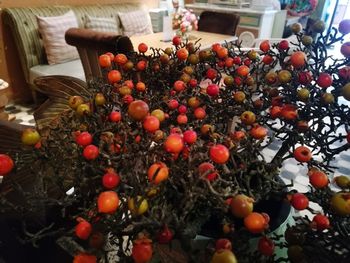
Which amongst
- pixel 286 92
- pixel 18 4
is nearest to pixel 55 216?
pixel 286 92

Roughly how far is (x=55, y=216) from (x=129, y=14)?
11.4 feet

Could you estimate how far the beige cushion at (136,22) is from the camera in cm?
360

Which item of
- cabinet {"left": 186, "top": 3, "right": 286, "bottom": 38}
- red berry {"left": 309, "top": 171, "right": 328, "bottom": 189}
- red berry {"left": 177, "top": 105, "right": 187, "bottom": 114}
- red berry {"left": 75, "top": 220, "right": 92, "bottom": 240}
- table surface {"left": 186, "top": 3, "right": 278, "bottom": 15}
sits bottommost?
cabinet {"left": 186, "top": 3, "right": 286, "bottom": 38}

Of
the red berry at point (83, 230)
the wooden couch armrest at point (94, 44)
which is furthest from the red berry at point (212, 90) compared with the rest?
the wooden couch armrest at point (94, 44)

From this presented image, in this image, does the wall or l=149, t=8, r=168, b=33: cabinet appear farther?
l=149, t=8, r=168, b=33: cabinet

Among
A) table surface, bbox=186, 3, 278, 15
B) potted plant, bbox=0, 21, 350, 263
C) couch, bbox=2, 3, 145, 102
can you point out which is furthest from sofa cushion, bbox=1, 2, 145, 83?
potted plant, bbox=0, 21, 350, 263

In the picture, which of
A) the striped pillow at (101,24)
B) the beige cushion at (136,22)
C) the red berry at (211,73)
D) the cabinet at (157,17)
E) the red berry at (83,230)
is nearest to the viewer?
the red berry at (83,230)

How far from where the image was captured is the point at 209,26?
365cm

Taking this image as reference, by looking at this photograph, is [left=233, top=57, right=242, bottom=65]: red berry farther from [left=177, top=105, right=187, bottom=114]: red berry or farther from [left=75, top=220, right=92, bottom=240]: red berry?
[left=75, top=220, right=92, bottom=240]: red berry

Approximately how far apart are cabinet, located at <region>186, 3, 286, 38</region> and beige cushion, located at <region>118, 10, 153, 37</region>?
4.39 ft

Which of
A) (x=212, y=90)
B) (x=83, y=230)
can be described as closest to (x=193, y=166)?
(x=83, y=230)

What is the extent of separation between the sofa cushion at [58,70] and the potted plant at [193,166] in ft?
7.41

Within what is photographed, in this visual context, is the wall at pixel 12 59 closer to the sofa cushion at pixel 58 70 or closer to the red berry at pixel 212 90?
the sofa cushion at pixel 58 70

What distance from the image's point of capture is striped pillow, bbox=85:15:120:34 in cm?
317
